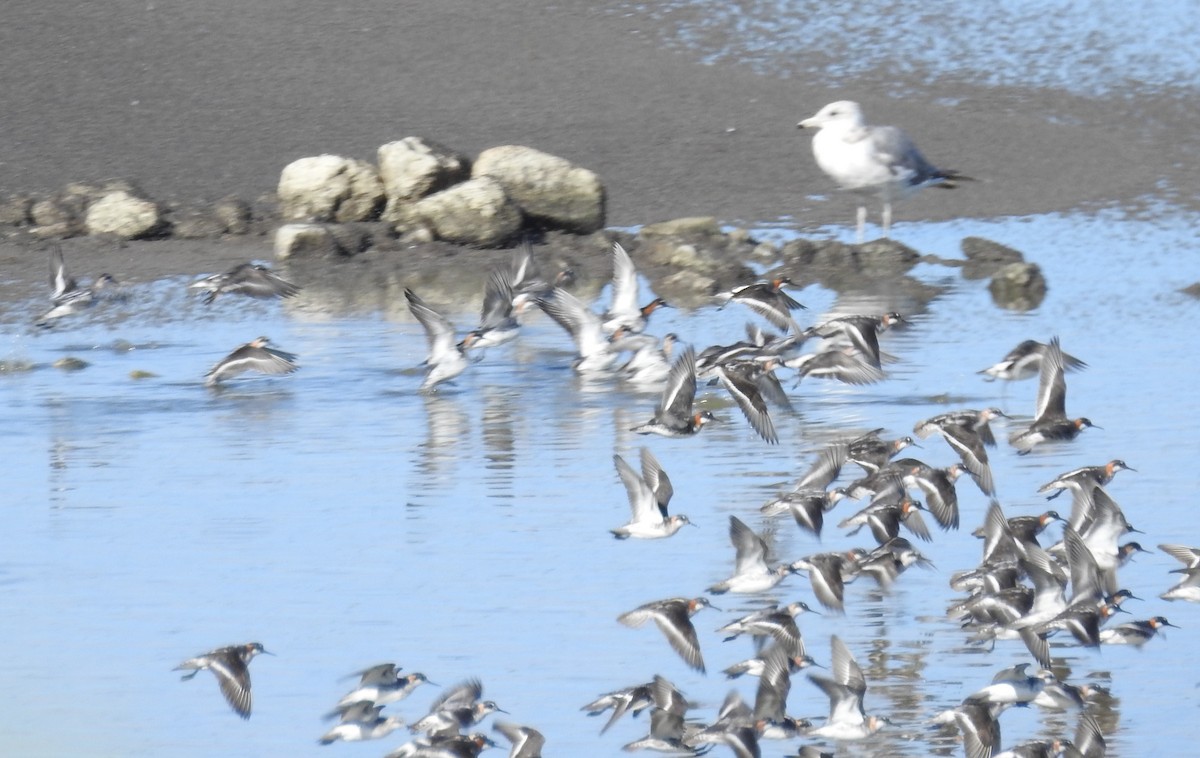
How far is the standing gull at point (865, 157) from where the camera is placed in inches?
1019

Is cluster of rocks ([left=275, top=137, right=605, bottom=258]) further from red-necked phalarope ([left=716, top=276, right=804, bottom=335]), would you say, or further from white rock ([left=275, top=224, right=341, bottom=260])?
red-necked phalarope ([left=716, top=276, right=804, bottom=335])

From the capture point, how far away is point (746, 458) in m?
15.5

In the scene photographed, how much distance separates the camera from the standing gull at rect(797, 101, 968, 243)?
84.9ft

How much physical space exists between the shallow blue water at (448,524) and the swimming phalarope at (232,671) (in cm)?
21

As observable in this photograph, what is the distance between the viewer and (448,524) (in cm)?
1364

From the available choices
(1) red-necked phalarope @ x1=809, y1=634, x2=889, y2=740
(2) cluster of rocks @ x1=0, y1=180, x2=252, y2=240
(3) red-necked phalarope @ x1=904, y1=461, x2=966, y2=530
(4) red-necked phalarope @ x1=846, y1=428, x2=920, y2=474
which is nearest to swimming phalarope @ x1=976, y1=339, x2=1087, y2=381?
(4) red-necked phalarope @ x1=846, y1=428, x2=920, y2=474

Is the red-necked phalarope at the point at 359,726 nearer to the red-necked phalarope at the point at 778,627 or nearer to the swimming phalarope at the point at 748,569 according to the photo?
the red-necked phalarope at the point at 778,627

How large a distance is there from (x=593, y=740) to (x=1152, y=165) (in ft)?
77.6

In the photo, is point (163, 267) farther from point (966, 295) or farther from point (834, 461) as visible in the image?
point (834, 461)

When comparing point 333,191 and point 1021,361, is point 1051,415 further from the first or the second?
point 333,191

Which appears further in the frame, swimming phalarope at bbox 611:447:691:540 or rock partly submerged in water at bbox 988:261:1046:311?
rock partly submerged in water at bbox 988:261:1046:311

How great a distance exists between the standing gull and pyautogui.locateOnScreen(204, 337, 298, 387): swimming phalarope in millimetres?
9644

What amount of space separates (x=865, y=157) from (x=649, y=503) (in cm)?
1442

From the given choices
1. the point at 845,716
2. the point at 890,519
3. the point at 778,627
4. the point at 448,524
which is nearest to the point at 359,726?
the point at 778,627
